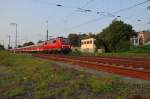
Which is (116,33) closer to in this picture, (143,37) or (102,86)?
(143,37)

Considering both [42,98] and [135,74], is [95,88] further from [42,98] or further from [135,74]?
[135,74]

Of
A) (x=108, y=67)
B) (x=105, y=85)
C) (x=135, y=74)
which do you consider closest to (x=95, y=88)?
(x=105, y=85)

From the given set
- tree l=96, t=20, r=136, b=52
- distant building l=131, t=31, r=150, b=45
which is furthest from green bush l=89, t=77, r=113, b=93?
distant building l=131, t=31, r=150, b=45

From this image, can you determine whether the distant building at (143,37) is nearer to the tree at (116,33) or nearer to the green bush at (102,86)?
the tree at (116,33)

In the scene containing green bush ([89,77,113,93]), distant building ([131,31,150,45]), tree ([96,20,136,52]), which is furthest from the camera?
distant building ([131,31,150,45])

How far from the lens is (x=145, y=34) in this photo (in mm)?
106938

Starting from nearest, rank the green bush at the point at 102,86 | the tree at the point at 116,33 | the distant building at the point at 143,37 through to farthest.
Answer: the green bush at the point at 102,86 < the tree at the point at 116,33 < the distant building at the point at 143,37

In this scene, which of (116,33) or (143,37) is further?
(143,37)

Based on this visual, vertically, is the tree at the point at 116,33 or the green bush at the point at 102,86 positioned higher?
the tree at the point at 116,33

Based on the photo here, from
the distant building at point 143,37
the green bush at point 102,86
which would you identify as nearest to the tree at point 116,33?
the distant building at point 143,37

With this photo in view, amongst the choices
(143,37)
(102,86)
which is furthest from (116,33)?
(102,86)

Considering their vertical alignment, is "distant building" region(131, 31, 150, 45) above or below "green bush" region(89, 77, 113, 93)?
above

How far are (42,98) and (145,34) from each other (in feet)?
335

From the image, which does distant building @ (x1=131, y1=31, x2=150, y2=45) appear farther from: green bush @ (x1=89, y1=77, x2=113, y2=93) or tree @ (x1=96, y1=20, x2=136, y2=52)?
green bush @ (x1=89, y1=77, x2=113, y2=93)
